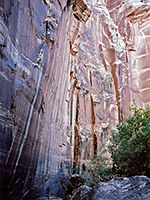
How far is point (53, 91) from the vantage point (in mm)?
15234

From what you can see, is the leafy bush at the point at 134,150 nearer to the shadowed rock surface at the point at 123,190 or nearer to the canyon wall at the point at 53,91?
the canyon wall at the point at 53,91

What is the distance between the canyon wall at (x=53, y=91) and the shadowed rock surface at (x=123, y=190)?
3689 millimetres

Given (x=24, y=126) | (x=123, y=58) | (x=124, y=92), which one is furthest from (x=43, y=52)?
(x=123, y=58)

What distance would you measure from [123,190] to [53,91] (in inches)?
334

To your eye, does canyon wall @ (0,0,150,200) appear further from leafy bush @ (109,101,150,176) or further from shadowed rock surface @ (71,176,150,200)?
leafy bush @ (109,101,150,176)

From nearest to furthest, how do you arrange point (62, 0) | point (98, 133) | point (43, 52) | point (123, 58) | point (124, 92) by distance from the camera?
point (43, 52)
point (62, 0)
point (98, 133)
point (124, 92)
point (123, 58)

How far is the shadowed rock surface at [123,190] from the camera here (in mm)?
7785

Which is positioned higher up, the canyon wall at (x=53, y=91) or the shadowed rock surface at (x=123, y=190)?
the canyon wall at (x=53, y=91)

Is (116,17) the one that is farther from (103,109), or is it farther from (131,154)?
(131,154)

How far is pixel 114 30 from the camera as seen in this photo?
3522 cm

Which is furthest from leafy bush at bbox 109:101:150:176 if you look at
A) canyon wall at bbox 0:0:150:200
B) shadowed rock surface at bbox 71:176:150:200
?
shadowed rock surface at bbox 71:176:150:200

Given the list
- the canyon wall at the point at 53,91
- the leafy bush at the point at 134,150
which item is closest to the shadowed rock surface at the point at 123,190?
the canyon wall at the point at 53,91

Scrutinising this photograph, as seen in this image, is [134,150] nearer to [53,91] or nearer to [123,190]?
[53,91]

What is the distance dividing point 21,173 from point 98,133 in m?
16.1
